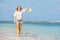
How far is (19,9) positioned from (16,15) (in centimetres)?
17

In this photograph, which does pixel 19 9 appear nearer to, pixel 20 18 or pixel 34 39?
pixel 20 18

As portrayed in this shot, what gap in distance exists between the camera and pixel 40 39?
693 centimetres

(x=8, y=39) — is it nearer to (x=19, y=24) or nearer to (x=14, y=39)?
(x=14, y=39)

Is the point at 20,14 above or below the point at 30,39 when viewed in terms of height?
above

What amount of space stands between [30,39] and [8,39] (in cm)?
60

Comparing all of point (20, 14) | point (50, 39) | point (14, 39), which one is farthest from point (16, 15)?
point (50, 39)

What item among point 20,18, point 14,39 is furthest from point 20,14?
point 14,39

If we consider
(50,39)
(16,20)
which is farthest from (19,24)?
(50,39)

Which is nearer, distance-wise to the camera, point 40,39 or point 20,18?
point 20,18

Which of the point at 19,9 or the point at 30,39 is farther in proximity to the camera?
the point at 30,39

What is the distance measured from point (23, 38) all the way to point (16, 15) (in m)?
1.05

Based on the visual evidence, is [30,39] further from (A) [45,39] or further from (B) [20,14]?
(B) [20,14]

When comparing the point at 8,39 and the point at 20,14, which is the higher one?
the point at 20,14

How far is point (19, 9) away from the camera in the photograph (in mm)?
6207
